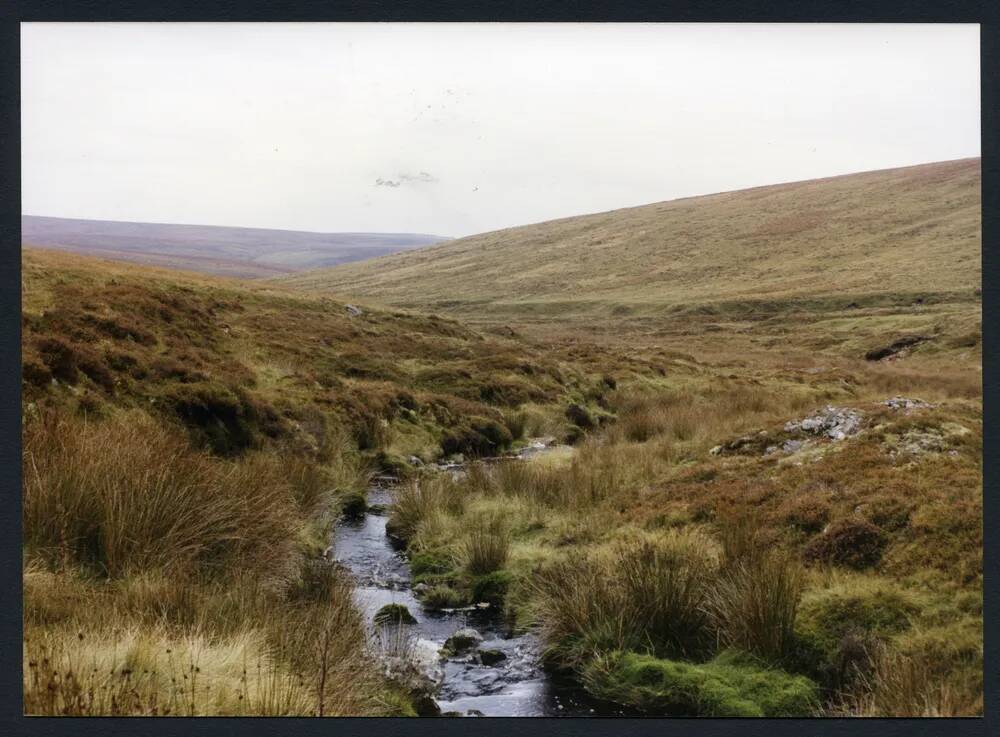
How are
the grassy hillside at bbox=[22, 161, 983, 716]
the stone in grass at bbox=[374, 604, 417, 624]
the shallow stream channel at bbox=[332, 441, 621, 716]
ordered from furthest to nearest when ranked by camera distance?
the stone in grass at bbox=[374, 604, 417, 624] → the shallow stream channel at bbox=[332, 441, 621, 716] → the grassy hillside at bbox=[22, 161, 983, 716]

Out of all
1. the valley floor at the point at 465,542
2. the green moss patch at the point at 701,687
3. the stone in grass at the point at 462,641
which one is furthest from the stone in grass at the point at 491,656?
the green moss patch at the point at 701,687

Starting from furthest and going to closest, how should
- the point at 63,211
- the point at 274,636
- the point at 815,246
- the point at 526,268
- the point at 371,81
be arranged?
the point at 526,268
the point at 815,246
the point at 63,211
the point at 371,81
the point at 274,636

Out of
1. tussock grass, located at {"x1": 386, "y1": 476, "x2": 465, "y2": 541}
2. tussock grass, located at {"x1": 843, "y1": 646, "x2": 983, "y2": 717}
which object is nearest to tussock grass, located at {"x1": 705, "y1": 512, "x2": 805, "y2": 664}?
tussock grass, located at {"x1": 843, "y1": 646, "x2": 983, "y2": 717}

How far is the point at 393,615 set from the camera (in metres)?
7.86

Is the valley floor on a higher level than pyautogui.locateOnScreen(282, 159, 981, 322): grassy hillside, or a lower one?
lower

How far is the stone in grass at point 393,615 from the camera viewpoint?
7723mm

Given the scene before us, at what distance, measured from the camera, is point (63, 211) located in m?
10.5

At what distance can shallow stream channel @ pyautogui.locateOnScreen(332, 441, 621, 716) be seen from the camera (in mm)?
6320

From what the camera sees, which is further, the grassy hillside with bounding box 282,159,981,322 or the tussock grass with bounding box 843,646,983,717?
the grassy hillside with bounding box 282,159,981,322

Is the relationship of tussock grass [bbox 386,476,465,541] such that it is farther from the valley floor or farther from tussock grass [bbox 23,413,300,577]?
tussock grass [bbox 23,413,300,577]

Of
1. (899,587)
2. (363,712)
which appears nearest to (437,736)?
(363,712)

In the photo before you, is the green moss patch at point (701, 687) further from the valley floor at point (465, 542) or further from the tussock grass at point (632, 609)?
the tussock grass at point (632, 609)

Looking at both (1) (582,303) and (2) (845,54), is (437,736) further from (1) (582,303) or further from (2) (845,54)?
(1) (582,303)

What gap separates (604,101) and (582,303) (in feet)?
232
